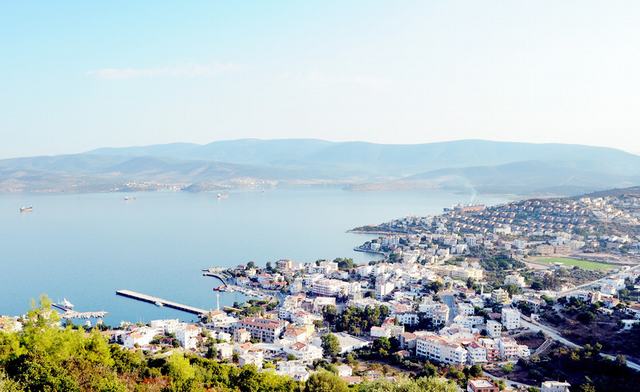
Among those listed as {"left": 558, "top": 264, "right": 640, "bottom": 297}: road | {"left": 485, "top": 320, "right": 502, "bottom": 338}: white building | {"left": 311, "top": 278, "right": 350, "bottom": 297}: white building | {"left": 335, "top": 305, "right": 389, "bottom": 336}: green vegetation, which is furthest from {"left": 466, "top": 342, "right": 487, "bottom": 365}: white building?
{"left": 311, "top": 278, "right": 350, "bottom": 297}: white building

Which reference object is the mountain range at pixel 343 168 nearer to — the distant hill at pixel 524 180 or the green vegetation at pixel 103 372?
the distant hill at pixel 524 180

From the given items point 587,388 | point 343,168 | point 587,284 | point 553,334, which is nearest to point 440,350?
point 553,334

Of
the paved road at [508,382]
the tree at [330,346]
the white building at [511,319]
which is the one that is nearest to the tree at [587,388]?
the paved road at [508,382]

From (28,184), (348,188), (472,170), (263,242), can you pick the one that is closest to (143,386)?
(263,242)

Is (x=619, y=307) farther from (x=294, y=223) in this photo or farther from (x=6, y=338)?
(x=294, y=223)

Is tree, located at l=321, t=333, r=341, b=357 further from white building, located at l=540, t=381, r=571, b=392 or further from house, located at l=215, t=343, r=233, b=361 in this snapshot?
white building, located at l=540, t=381, r=571, b=392

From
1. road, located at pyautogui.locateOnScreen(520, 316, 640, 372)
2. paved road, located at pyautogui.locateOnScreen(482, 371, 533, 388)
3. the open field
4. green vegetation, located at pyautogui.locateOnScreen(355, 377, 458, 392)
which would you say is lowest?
paved road, located at pyautogui.locateOnScreen(482, 371, 533, 388)
